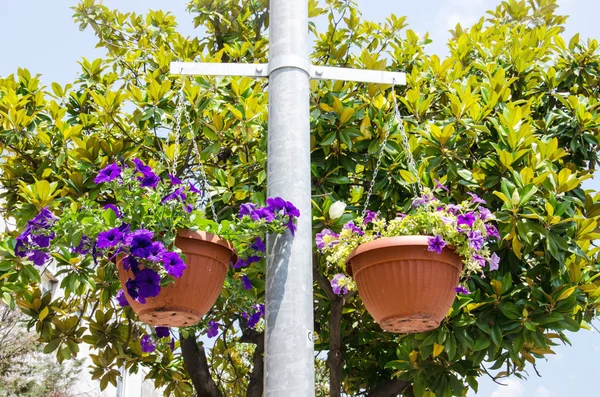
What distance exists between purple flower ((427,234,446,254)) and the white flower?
1117 mm

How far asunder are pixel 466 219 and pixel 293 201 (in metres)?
0.86

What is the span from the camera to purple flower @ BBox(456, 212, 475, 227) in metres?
3.27

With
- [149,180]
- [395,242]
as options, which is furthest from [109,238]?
[395,242]

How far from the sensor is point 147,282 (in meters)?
2.94

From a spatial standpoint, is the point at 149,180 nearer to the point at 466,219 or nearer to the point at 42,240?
the point at 42,240

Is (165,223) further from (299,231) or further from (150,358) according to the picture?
(150,358)

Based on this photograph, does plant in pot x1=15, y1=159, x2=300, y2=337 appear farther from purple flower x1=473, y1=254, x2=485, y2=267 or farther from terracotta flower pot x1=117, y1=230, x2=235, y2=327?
purple flower x1=473, y1=254, x2=485, y2=267

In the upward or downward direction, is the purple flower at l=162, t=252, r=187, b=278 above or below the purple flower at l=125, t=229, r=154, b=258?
below

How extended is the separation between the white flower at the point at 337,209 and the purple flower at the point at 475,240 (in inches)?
43.4

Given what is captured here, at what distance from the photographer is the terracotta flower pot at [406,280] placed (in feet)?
10.5

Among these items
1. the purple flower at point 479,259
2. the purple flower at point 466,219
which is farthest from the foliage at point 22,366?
the purple flower at point 466,219

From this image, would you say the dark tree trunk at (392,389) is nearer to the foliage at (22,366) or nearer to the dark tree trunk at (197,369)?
the dark tree trunk at (197,369)

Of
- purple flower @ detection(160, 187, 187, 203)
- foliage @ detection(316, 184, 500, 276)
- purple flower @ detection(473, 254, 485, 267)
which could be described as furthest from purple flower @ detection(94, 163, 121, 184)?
purple flower @ detection(473, 254, 485, 267)

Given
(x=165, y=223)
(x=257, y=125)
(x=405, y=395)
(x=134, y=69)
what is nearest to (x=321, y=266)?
(x=257, y=125)
